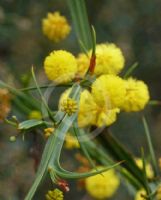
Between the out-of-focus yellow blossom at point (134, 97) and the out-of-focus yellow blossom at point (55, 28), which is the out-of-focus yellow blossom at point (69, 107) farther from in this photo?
the out-of-focus yellow blossom at point (55, 28)

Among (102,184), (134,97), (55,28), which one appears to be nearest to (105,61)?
(134,97)

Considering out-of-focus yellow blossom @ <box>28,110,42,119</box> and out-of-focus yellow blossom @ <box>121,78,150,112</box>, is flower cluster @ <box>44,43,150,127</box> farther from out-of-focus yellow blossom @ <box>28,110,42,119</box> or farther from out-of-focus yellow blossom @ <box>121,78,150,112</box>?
out-of-focus yellow blossom @ <box>28,110,42,119</box>

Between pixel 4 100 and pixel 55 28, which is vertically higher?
pixel 55 28

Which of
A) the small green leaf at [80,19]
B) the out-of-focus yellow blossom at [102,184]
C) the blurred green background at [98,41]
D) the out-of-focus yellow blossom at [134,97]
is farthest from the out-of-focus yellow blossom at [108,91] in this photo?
the blurred green background at [98,41]

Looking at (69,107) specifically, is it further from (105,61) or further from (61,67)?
(105,61)

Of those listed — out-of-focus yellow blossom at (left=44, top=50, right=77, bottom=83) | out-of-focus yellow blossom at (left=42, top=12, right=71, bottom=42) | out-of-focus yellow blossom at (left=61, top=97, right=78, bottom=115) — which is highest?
out-of-focus yellow blossom at (left=42, top=12, right=71, bottom=42)

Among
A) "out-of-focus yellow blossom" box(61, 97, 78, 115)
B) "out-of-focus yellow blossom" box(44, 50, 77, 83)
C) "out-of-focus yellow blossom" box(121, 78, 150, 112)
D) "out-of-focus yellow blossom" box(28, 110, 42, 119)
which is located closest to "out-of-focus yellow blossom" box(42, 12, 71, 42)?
"out-of-focus yellow blossom" box(28, 110, 42, 119)
